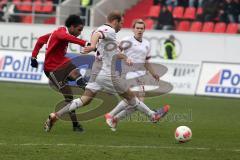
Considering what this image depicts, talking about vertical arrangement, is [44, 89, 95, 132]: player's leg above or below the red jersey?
below

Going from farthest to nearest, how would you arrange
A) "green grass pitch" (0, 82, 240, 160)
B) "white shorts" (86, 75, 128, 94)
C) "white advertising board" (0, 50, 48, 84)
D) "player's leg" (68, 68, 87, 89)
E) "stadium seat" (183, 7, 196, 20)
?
"stadium seat" (183, 7, 196, 20) → "white advertising board" (0, 50, 48, 84) → "player's leg" (68, 68, 87, 89) → "white shorts" (86, 75, 128, 94) → "green grass pitch" (0, 82, 240, 160)

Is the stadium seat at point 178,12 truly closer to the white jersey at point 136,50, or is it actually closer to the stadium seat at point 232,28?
the stadium seat at point 232,28

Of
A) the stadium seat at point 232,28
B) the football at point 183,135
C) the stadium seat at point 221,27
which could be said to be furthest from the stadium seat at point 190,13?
the football at point 183,135

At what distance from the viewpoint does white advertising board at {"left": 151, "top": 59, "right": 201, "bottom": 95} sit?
2567 centimetres

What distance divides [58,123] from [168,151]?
471cm

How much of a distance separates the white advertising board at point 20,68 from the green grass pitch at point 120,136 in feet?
19.1

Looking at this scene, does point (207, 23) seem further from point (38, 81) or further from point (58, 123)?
point (58, 123)

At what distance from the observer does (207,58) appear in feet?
99.8

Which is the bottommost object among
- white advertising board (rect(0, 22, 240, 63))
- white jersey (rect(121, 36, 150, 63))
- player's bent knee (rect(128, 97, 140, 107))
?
white advertising board (rect(0, 22, 240, 63))

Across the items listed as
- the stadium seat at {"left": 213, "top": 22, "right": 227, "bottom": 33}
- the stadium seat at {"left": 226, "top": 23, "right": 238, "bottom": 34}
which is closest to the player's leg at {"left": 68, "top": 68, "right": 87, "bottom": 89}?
the stadium seat at {"left": 226, "top": 23, "right": 238, "bottom": 34}

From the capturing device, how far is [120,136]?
13.7 metres

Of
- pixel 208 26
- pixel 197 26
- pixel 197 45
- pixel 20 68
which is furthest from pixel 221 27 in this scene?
pixel 20 68

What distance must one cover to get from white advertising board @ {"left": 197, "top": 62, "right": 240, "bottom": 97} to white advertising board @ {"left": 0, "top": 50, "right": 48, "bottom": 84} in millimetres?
6093

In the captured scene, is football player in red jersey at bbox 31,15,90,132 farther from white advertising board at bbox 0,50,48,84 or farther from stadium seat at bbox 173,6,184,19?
stadium seat at bbox 173,6,184,19
